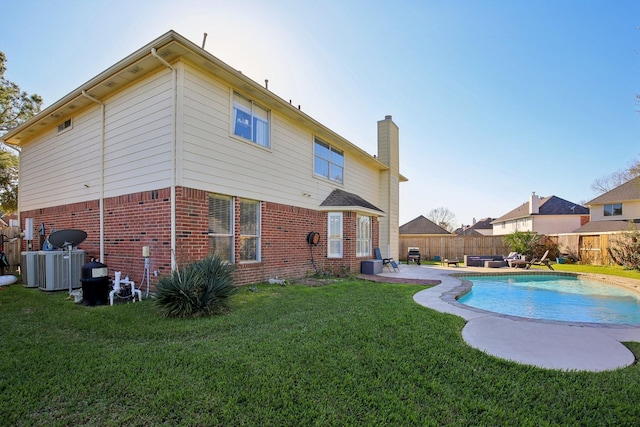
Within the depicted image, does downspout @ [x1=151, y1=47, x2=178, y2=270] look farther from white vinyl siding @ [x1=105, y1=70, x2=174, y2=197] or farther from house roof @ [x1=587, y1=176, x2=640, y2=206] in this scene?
house roof @ [x1=587, y1=176, x2=640, y2=206]

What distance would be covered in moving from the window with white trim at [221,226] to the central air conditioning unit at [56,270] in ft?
12.7

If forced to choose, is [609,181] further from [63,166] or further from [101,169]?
[63,166]

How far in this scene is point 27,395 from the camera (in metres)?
2.77

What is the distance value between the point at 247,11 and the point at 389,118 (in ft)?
31.0

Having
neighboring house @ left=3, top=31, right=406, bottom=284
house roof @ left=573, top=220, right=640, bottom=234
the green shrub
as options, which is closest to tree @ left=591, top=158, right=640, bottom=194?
house roof @ left=573, top=220, right=640, bottom=234

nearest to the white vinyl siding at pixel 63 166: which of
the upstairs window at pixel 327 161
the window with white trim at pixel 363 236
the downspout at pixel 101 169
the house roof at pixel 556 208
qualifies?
the downspout at pixel 101 169

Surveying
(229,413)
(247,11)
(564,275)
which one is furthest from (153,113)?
(564,275)

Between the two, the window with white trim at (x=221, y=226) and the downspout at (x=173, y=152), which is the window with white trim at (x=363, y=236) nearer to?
the window with white trim at (x=221, y=226)

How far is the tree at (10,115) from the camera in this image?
681 inches

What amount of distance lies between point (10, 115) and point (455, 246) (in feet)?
94.0

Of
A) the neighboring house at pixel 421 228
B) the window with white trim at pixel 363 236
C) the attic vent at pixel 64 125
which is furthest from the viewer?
the neighboring house at pixel 421 228

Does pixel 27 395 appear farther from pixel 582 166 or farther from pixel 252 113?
pixel 582 166

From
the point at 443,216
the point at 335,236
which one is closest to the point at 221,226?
the point at 335,236

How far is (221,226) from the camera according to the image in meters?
8.09
